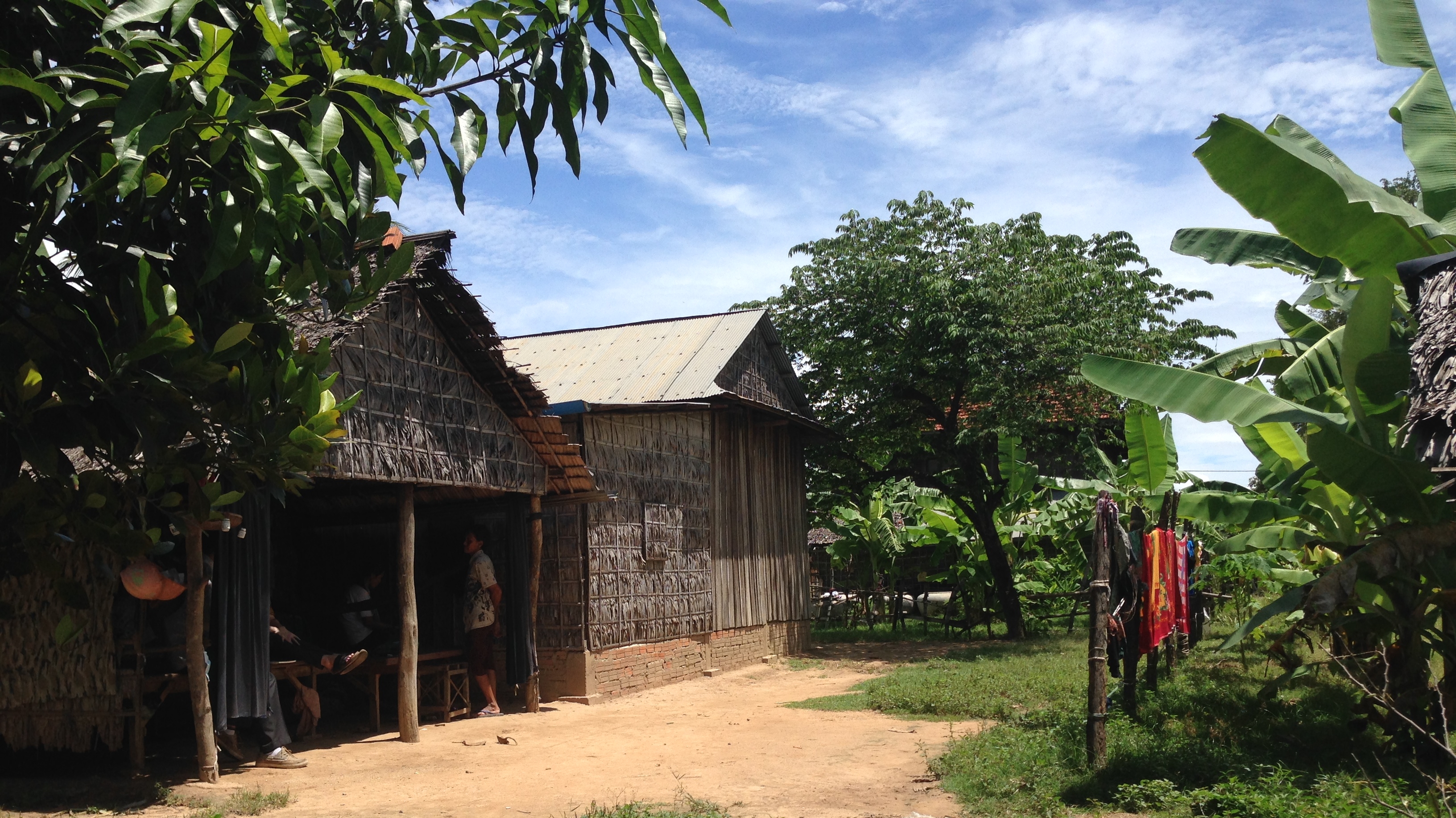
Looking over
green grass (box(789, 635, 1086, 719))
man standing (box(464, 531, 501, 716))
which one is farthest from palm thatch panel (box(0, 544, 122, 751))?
green grass (box(789, 635, 1086, 719))

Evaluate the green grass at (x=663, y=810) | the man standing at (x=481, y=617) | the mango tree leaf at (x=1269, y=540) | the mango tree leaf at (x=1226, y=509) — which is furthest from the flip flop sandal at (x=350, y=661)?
the mango tree leaf at (x=1269, y=540)

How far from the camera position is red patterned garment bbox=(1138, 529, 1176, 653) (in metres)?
8.99

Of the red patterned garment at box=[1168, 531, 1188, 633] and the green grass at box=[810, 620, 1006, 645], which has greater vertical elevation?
the red patterned garment at box=[1168, 531, 1188, 633]

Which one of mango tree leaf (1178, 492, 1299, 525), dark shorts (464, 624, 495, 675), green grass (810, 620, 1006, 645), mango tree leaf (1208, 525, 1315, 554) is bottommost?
green grass (810, 620, 1006, 645)

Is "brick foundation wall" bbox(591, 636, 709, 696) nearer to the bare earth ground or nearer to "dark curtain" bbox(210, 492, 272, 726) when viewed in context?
the bare earth ground

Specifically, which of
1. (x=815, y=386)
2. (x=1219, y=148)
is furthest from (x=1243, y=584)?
(x=1219, y=148)

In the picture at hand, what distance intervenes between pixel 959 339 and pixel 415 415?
421 inches

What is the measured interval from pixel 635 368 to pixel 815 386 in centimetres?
517

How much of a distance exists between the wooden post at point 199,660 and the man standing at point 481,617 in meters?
3.77

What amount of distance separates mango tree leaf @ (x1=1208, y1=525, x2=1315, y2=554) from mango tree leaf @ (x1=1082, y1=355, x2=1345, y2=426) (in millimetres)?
2289

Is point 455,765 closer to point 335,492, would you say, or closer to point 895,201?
point 335,492

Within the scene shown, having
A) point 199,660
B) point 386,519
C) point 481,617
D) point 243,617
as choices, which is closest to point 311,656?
point 243,617

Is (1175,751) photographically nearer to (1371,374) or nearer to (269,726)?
(1371,374)

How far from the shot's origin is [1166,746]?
753cm
